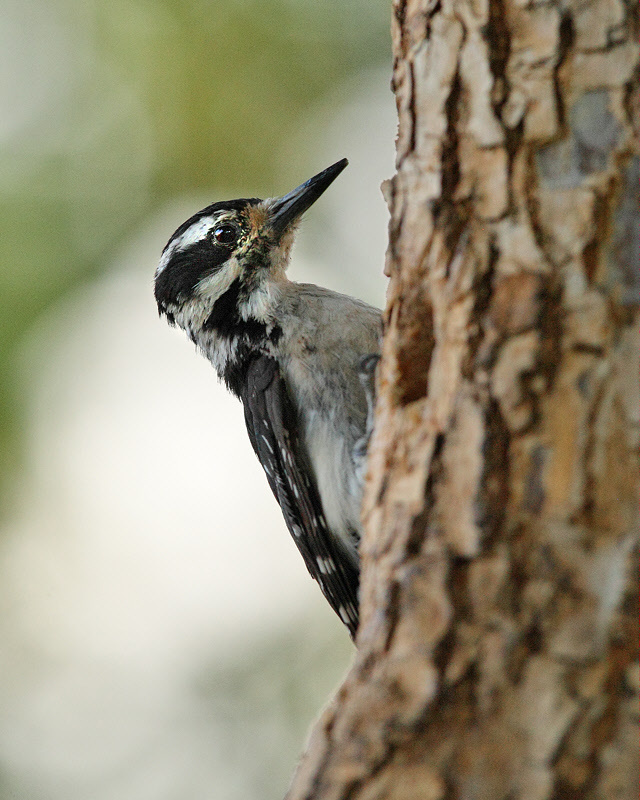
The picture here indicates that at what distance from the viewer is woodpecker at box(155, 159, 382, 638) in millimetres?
3844

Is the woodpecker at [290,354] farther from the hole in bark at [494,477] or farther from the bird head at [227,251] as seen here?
the hole in bark at [494,477]

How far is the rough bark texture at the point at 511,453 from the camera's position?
1.63m

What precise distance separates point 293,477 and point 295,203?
59.3 inches

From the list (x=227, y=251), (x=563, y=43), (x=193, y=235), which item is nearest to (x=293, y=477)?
(x=227, y=251)

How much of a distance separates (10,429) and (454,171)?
5.47 metres

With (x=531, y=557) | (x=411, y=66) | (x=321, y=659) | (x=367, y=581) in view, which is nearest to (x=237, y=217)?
(x=411, y=66)

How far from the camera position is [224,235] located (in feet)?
15.0

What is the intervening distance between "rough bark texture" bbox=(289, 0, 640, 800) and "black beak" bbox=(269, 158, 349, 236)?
242cm

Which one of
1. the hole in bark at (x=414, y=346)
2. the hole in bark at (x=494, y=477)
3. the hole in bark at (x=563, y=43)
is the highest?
the hole in bark at (x=563, y=43)

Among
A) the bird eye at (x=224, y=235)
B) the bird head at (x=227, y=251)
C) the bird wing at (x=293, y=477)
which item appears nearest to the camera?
the bird wing at (x=293, y=477)

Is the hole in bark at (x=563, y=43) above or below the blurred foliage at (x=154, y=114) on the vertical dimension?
below

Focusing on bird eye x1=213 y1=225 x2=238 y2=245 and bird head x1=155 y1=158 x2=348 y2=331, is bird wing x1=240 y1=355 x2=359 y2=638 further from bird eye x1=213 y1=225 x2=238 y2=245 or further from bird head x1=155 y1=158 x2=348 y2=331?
bird eye x1=213 y1=225 x2=238 y2=245

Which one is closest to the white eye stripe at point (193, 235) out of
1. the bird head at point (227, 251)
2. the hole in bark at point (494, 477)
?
the bird head at point (227, 251)

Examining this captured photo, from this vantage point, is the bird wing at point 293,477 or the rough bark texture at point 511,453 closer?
the rough bark texture at point 511,453
